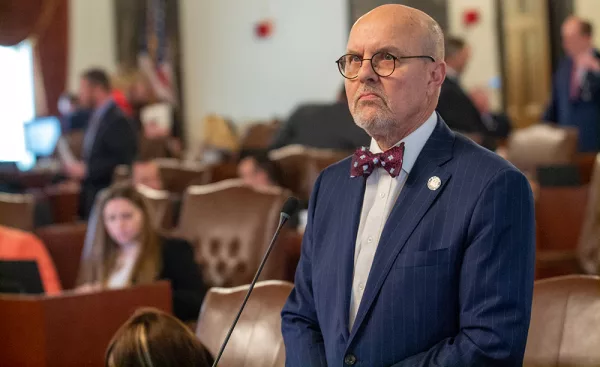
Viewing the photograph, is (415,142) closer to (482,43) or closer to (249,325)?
(249,325)

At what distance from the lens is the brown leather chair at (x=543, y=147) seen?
6.54 m

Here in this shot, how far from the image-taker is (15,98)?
1038cm

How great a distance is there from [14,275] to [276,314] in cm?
135

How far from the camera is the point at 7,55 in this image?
33.9 feet

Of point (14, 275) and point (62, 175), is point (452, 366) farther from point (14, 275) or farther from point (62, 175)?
point (62, 175)

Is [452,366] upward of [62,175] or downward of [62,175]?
upward

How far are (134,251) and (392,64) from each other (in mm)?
2359

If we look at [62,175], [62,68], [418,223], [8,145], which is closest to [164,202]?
[418,223]

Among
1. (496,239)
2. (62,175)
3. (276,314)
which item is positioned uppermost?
(496,239)

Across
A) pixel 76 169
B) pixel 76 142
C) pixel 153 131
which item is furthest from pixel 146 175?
pixel 153 131

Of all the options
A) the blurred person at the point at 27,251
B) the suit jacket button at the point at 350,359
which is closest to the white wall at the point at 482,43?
the blurred person at the point at 27,251

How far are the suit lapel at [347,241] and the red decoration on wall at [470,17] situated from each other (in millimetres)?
9135

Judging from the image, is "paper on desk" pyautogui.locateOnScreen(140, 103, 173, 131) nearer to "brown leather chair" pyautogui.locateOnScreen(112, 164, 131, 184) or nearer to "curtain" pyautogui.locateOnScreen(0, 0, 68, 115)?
"curtain" pyautogui.locateOnScreen(0, 0, 68, 115)

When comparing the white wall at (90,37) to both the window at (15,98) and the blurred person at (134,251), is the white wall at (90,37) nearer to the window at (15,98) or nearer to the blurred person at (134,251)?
the window at (15,98)
